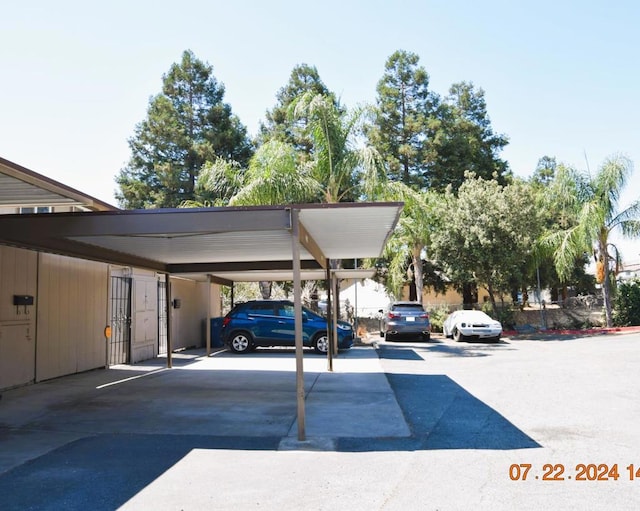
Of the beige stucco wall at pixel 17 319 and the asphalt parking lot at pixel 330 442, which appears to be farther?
the beige stucco wall at pixel 17 319

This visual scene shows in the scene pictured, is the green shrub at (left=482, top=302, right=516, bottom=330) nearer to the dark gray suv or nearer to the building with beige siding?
the dark gray suv

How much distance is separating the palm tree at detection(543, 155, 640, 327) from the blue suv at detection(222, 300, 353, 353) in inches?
458

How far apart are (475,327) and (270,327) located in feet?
26.2

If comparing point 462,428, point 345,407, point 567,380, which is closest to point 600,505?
point 462,428

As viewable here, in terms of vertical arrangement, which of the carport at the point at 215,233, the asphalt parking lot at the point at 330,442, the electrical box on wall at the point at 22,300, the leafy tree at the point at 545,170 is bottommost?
the asphalt parking lot at the point at 330,442

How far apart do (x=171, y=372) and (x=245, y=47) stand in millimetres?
7661

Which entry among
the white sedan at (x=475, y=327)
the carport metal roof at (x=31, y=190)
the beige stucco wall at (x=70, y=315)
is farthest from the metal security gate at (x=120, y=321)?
the white sedan at (x=475, y=327)

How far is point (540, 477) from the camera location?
466 centimetres

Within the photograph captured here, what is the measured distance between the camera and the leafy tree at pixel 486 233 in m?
21.7

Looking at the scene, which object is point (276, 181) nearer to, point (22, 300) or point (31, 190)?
point (22, 300)

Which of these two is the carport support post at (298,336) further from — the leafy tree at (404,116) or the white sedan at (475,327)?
the leafy tree at (404,116)

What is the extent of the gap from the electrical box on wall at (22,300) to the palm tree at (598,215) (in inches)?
772

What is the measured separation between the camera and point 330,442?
598 centimetres

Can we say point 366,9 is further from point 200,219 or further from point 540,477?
point 540,477
